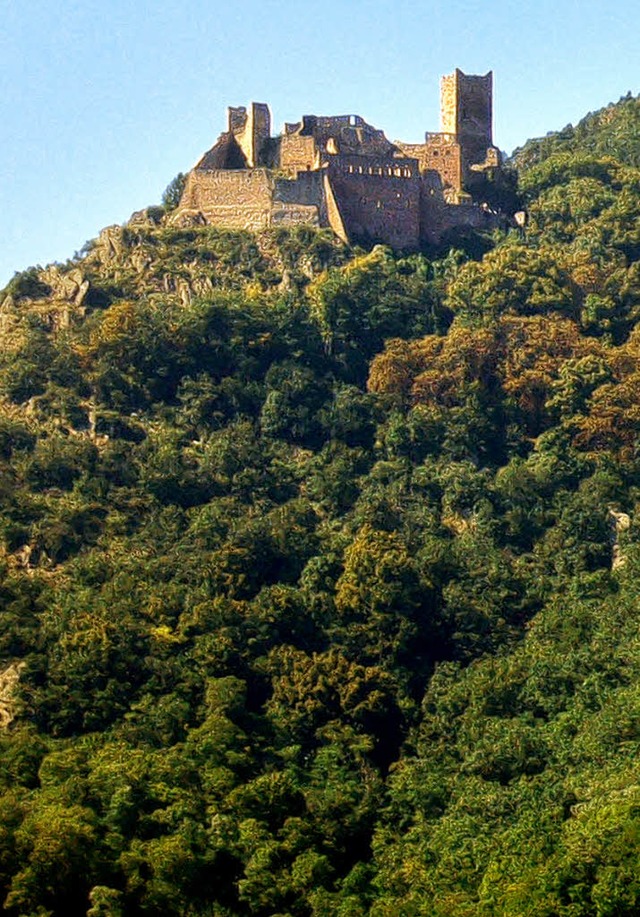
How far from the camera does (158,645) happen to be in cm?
5722

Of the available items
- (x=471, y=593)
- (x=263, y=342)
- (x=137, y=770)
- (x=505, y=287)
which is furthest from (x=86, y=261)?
(x=137, y=770)

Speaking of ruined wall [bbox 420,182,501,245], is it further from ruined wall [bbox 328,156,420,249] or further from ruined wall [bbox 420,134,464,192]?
ruined wall [bbox 420,134,464,192]

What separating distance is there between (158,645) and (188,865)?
8558mm

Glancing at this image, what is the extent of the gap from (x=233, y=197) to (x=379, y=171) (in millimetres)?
4537

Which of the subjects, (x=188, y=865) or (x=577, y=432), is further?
(x=577, y=432)

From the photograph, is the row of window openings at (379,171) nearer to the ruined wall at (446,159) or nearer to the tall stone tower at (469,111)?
the ruined wall at (446,159)

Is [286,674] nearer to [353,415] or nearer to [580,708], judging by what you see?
[580,708]

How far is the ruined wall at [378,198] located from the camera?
73.2 metres

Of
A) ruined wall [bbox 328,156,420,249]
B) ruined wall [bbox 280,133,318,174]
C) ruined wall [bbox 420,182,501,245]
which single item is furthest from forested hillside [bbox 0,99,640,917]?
ruined wall [bbox 280,133,318,174]

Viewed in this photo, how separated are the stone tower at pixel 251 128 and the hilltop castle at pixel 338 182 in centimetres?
3

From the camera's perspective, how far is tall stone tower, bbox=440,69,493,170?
78.1m

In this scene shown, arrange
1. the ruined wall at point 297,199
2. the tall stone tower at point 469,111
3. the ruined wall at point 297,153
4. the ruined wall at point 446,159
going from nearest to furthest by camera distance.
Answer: the ruined wall at point 297,199 < the ruined wall at point 297,153 < the ruined wall at point 446,159 < the tall stone tower at point 469,111

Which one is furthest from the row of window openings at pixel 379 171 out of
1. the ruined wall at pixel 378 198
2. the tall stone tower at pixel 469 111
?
the tall stone tower at pixel 469 111

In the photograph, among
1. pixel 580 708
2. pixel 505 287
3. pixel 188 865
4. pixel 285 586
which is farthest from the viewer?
pixel 505 287
